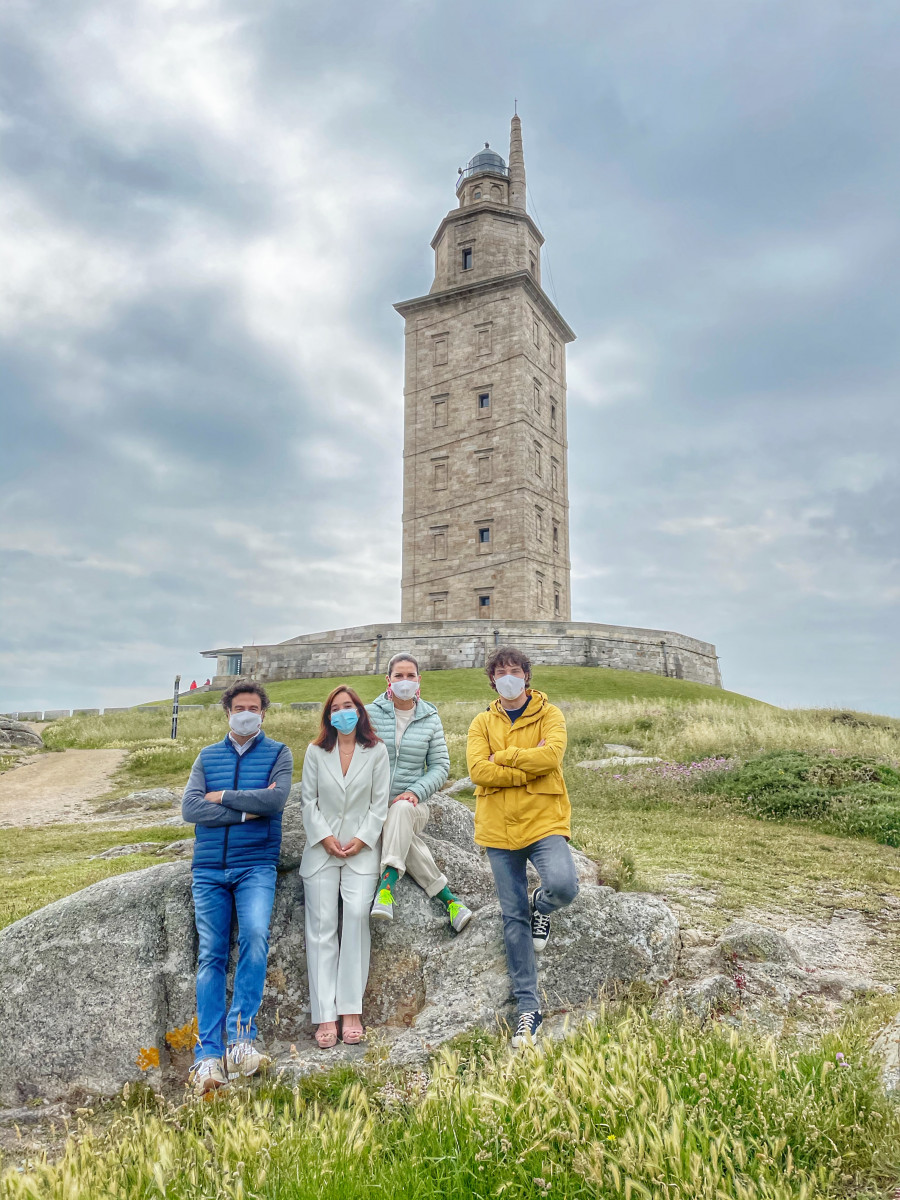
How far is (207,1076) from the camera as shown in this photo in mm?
4145

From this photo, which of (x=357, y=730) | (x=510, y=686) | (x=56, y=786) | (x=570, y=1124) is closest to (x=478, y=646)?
(x=56, y=786)

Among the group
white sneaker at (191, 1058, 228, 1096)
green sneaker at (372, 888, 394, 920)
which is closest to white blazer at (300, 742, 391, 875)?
green sneaker at (372, 888, 394, 920)

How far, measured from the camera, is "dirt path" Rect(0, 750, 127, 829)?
15.6m

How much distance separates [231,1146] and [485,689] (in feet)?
91.4

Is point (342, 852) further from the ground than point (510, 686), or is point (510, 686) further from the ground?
point (510, 686)

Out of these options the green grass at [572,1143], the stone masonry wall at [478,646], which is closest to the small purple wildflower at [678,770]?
the green grass at [572,1143]

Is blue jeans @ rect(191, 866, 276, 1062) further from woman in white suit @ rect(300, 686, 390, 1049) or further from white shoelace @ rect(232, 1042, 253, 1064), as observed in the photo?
woman in white suit @ rect(300, 686, 390, 1049)

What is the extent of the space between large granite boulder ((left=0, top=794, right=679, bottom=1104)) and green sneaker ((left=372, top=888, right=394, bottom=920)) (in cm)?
23

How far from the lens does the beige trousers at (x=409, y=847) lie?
5.27m

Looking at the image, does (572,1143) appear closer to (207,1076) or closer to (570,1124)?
(570,1124)

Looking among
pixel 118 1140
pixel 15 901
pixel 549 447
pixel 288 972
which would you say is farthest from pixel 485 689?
pixel 118 1140

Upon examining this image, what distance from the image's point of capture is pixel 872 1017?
424 centimetres

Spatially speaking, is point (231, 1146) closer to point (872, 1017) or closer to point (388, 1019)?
point (388, 1019)

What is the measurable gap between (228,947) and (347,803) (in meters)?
1.12
